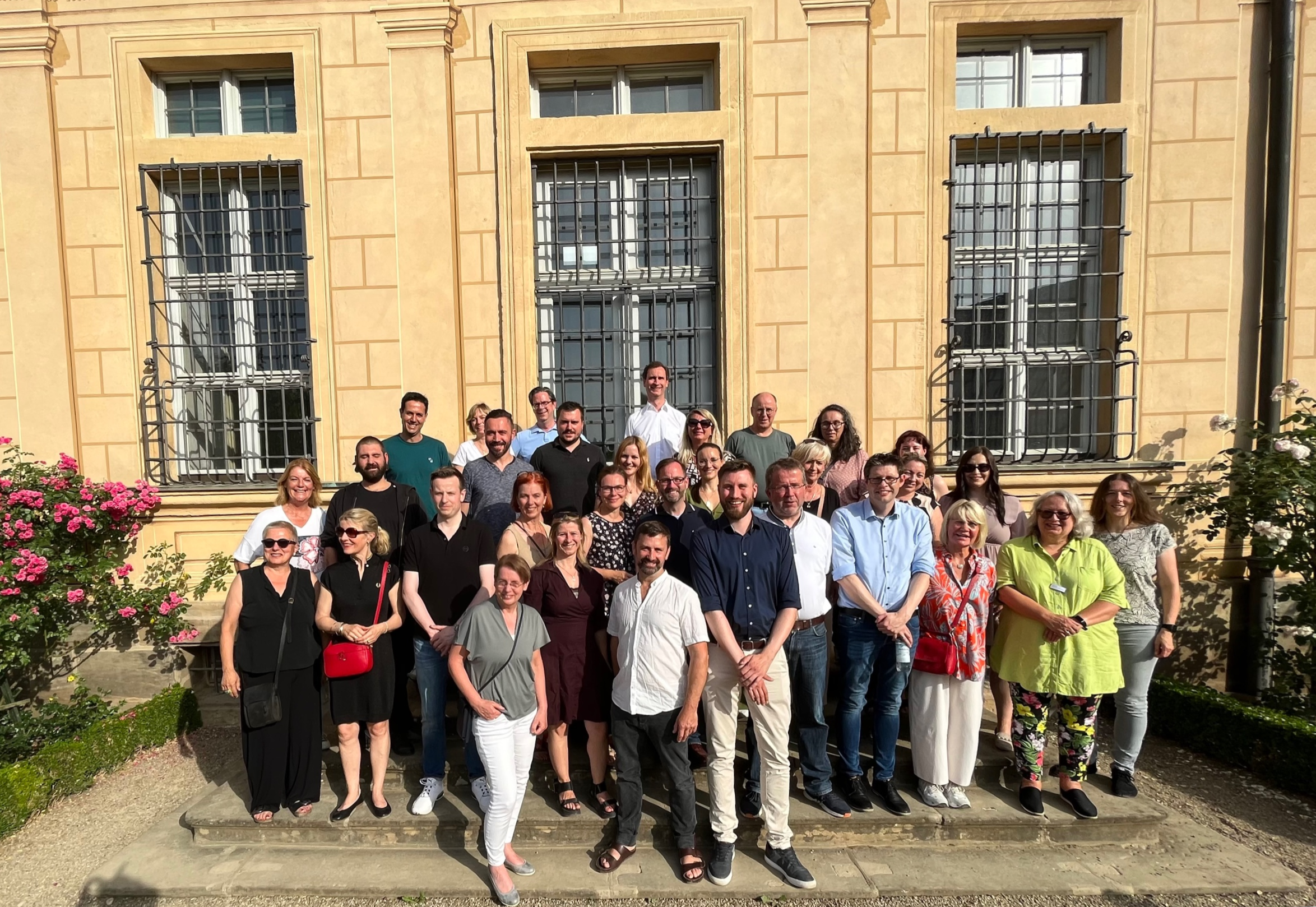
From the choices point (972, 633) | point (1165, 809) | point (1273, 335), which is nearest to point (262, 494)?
point (972, 633)

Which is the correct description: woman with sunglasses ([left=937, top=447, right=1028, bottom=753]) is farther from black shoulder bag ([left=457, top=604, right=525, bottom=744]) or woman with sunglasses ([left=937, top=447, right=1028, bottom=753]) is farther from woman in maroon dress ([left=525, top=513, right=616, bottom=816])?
black shoulder bag ([left=457, top=604, right=525, bottom=744])

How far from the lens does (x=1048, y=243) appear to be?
19.7 ft

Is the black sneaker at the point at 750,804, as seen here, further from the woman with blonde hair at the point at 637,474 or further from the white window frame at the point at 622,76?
the white window frame at the point at 622,76

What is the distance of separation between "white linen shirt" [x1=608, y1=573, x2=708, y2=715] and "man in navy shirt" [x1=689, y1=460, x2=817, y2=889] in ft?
0.43

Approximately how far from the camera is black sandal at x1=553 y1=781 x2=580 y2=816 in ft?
11.9

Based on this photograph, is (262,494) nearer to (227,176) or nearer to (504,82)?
(227,176)

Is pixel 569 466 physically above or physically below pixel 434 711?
above

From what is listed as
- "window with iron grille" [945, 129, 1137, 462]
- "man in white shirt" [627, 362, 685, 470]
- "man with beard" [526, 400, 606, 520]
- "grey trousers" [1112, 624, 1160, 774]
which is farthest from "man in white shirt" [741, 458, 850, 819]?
"window with iron grille" [945, 129, 1137, 462]

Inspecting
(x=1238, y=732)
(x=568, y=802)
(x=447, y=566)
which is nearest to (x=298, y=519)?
(x=447, y=566)

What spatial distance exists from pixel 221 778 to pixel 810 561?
165 inches

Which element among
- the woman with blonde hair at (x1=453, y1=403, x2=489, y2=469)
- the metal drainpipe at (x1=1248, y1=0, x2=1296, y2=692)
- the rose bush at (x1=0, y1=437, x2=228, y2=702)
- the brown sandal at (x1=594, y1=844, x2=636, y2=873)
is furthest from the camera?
the metal drainpipe at (x1=1248, y1=0, x2=1296, y2=692)

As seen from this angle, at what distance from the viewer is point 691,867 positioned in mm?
3311

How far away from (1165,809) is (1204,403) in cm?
366

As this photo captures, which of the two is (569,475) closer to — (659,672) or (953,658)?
(659,672)
